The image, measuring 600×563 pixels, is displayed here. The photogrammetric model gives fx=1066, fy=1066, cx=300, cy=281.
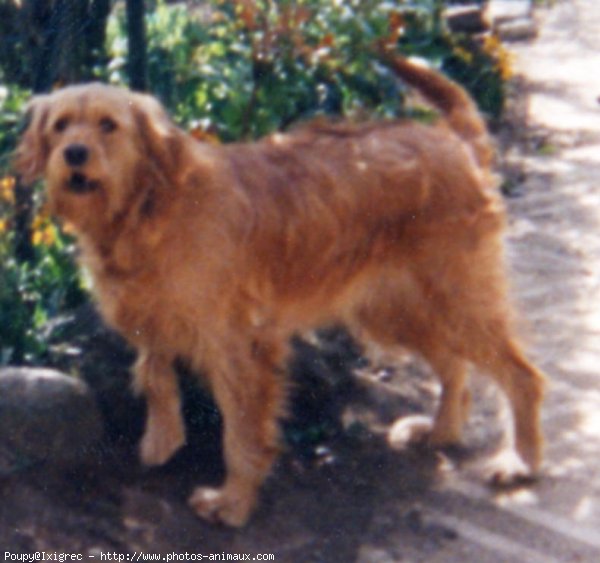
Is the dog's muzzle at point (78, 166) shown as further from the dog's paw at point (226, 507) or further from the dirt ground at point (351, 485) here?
the dog's paw at point (226, 507)

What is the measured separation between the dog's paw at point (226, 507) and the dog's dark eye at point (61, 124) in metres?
1.56

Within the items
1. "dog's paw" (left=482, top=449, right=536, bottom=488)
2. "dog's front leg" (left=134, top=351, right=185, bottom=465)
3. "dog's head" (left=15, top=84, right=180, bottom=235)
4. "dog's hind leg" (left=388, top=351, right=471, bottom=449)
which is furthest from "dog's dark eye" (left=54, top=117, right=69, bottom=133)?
"dog's paw" (left=482, top=449, right=536, bottom=488)

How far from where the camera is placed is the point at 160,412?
461 centimetres

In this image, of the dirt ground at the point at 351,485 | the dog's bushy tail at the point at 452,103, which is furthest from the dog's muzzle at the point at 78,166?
the dog's bushy tail at the point at 452,103

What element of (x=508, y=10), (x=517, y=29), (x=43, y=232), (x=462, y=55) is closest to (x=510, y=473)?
(x=43, y=232)

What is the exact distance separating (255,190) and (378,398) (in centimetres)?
166

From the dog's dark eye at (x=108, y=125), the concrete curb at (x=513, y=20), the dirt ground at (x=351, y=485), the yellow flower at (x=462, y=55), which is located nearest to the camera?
the dog's dark eye at (x=108, y=125)

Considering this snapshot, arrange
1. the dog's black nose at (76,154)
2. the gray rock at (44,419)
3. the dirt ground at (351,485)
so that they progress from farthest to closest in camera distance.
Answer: the gray rock at (44,419), the dirt ground at (351,485), the dog's black nose at (76,154)

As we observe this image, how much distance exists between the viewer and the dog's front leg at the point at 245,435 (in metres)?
4.18

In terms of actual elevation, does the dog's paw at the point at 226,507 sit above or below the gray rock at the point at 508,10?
below

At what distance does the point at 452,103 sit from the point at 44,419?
7.37 feet

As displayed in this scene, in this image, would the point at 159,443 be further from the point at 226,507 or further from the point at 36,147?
the point at 36,147

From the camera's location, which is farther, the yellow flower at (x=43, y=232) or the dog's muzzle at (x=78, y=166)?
the yellow flower at (x=43, y=232)

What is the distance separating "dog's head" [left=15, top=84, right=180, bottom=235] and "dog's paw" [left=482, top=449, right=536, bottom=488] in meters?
1.90
